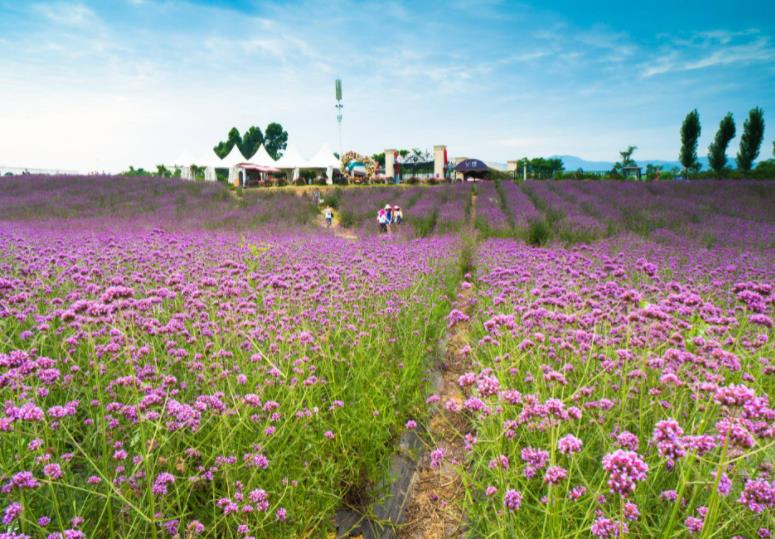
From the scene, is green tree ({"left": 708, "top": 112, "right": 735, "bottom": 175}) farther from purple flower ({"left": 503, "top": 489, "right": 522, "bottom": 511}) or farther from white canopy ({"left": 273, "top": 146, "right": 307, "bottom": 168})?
purple flower ({"left": 503, "top": 489, "right": 522, "bottom": 511})

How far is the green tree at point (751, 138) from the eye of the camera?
39250 mm

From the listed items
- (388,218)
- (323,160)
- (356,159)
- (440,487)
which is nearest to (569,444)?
(440,487)

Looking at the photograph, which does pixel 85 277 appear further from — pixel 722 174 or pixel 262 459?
pixel 722 174

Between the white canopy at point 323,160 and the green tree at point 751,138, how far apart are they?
35.7m

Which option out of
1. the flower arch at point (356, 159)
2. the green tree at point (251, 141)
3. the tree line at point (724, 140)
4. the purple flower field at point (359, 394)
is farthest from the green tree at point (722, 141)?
the green tree at point (251, 141)

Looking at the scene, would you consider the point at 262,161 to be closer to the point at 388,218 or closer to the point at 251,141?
the point at 388,218

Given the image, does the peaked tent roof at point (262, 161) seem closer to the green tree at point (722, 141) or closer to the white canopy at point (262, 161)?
the white canopy at point (262, 161)

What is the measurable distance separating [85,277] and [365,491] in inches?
105

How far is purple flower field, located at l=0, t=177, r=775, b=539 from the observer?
5.47ft

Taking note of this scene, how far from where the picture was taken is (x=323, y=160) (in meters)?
34.2

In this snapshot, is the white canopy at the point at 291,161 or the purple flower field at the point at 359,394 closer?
the purple flower field at the point at 359,394

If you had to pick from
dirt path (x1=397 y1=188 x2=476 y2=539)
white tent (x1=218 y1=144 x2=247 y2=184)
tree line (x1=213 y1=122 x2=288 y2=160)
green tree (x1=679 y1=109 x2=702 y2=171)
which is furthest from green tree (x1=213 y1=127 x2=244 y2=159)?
dirt path (x1=397 y1=188 x2=476 y2=539)

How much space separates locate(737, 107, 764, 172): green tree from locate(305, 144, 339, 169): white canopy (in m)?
35.7

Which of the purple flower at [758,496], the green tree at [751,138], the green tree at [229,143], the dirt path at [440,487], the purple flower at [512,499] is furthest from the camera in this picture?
the green tree at [229,143]
